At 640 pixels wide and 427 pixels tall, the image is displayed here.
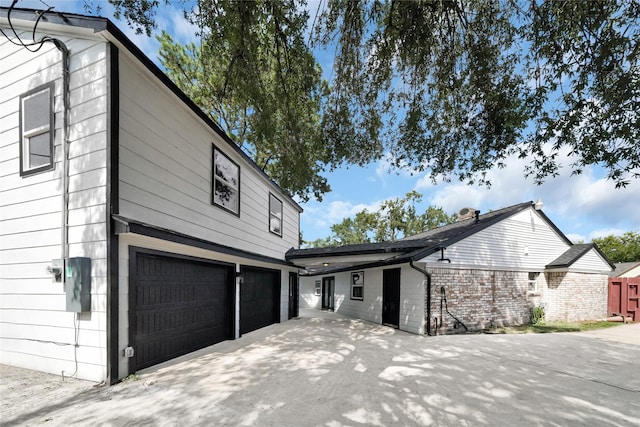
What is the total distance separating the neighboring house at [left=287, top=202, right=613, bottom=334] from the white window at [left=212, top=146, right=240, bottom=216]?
440cm

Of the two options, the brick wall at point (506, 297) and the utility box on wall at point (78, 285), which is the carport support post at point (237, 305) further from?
the brick wall at point (506, 297)

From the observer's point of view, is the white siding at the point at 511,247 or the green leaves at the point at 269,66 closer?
the green leaves at the point at 269,66

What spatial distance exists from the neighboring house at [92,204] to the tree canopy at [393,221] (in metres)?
30.8

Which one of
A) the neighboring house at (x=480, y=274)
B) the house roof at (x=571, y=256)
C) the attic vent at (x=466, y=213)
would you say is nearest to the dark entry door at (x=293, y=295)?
the neighboring house at (x=480, y=274)

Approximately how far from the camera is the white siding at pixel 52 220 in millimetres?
4316

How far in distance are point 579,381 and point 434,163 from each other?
4.75 metres

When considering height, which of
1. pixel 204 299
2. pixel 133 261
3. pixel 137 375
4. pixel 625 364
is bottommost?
pixel 625 364

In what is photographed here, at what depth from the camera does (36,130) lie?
4.97 meters

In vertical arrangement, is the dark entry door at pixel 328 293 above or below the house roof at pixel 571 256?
below

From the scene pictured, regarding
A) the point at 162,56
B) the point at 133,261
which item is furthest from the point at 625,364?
the point at 162,56

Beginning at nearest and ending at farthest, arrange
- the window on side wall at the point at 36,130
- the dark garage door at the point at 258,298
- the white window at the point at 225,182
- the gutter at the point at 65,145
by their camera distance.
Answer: the gutter at the point at 65,145
the window on side wall at the point at 36,130
the white window at the point at 225,182
the dark garage door at the point at 258,298

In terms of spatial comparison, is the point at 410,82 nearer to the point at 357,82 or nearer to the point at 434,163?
the point at 357,82

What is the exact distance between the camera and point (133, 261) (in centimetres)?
466

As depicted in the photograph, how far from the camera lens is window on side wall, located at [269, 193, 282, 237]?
10815mm
